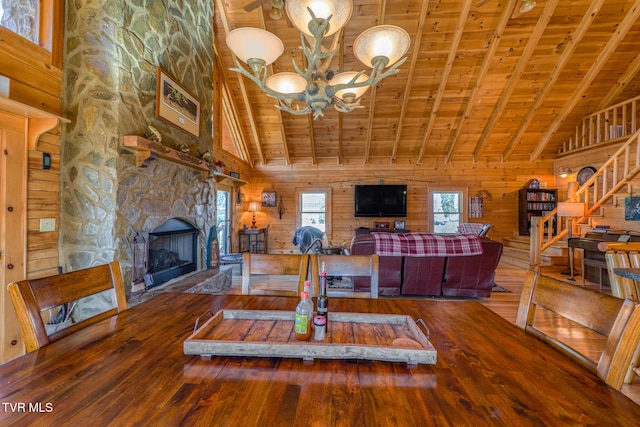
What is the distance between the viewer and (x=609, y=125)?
6055 millimetres

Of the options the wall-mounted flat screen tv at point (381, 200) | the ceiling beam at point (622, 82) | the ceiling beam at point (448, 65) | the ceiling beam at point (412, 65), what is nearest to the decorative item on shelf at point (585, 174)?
the ceiling beam at point (622, 82)

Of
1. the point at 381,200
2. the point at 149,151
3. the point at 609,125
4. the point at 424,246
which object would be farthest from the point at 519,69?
the point at 149,151

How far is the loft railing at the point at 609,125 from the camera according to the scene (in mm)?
5695

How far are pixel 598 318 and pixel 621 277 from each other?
124 cm

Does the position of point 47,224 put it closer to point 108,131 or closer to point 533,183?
point 108,131

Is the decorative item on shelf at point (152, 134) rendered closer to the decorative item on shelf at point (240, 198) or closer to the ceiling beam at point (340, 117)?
the ceiling beam at point (340, 117)

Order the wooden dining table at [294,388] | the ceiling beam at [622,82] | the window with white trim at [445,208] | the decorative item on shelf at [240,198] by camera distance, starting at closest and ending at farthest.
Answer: the wooden dining table at [294,388] < the ceiling beam at [622,82] < the decorative item on shelf at [240,198] < the window with white trim at [445,208]

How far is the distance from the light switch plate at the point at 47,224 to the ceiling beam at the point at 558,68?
7.55 m

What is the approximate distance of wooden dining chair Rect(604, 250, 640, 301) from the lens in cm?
173

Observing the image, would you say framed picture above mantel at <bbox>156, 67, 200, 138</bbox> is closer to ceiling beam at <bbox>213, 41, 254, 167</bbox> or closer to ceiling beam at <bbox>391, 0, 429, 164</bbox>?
ceiling beam at <bbox>213, 41, 254, 167</bbox>

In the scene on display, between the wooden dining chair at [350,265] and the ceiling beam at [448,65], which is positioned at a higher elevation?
the ceiling beam at [448,65]

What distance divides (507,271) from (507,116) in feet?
11.4

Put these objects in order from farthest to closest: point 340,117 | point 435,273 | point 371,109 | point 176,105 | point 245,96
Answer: point 340,117 < point 371,109 < point 245,96 < point 435,273 < point 176,105

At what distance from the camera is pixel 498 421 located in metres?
0.68
